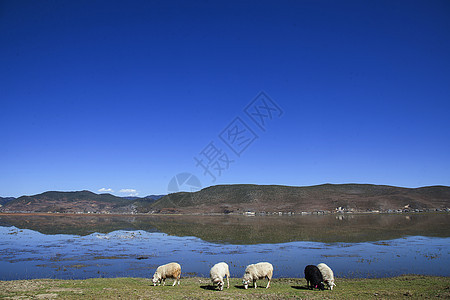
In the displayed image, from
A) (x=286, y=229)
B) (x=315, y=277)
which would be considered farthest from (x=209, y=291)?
(x=286, y=229)

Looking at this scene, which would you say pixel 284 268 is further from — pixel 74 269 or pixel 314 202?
pixel 314 202

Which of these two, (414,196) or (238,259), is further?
(414,196)

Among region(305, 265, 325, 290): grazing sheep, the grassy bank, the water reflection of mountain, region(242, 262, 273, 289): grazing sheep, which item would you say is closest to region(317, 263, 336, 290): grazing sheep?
region(305, 265, 325, 290): grazing sheep

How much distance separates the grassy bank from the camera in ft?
43.7

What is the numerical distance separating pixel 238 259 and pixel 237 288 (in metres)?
11.4

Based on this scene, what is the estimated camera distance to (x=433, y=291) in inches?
558

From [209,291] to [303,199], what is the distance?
14437 cm

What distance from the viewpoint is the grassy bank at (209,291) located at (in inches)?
524

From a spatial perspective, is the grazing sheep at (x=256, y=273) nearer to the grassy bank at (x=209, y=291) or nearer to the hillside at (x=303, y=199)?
the grassy bank at (x=209, y=291)

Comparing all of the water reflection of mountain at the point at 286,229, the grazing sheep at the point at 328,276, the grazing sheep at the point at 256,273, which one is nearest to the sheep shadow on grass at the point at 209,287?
the grazing sheep at the point at 256,273

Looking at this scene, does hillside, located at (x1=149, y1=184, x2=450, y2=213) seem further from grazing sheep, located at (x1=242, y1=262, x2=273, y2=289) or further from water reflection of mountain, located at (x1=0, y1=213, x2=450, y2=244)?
grazing sheep, located at (x1=242, y1=262, x2=273, y2=289)

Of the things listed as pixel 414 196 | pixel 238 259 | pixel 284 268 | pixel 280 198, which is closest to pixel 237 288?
pixel 284 268

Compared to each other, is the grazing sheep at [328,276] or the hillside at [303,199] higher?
the hillside at [303,199]

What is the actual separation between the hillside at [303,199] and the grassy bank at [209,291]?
396 ft
